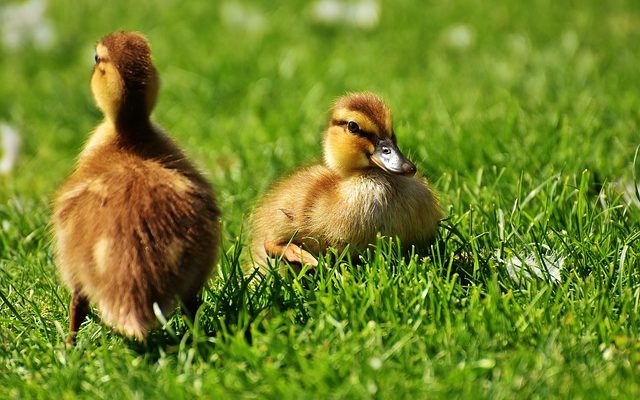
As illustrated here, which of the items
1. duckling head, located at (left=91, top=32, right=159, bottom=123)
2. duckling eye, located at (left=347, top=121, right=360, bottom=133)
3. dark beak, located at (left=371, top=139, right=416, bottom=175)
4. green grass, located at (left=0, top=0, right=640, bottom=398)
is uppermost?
duckling head, located at (left=91, top=32, right=159, bottom=123)

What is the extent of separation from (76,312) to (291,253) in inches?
33.8

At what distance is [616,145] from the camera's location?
5242 millimetres

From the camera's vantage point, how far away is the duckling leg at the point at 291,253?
389 centimetres

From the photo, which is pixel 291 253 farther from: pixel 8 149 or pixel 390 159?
pixel 8 149

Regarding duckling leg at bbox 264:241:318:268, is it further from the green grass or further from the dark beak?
the dark beak

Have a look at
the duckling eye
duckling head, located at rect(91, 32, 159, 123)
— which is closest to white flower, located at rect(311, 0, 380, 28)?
the duckling eye

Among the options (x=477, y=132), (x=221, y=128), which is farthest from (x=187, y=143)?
(x=477, y=132)

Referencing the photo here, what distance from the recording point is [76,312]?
3654 mm

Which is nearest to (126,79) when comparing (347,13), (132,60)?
(132,60)

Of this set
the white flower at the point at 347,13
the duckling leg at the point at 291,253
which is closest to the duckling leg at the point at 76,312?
the duckling leg at the point at 291,253

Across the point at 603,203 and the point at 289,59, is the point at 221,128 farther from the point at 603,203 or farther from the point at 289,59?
the point at 603,203

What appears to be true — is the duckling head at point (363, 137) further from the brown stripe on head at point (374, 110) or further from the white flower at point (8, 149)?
the white flower at point (8, 149)

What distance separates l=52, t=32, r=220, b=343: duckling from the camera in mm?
3342

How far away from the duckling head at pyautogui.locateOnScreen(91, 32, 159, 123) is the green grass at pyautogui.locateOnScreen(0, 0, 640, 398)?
2.35 ft
